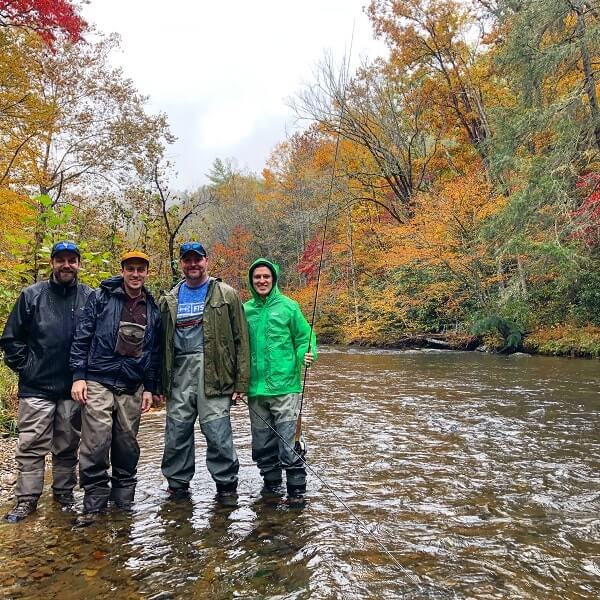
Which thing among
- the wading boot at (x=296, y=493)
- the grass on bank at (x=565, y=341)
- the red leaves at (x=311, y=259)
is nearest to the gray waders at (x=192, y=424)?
the wading boot at (x=296, y=493)

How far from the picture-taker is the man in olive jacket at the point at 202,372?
390 centimetres

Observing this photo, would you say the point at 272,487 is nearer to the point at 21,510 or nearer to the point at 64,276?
the point at 21,510

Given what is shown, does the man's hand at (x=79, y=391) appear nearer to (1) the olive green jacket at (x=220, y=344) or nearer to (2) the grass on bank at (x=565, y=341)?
(1) the olive green jacket at (x=220, y=344)

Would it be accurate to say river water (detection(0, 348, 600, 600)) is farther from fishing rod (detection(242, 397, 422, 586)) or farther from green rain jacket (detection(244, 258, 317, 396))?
green rain jacket (detection(244, 258, 317, 396))

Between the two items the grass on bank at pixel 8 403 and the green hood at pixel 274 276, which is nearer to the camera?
the green hood at pixel 274 276

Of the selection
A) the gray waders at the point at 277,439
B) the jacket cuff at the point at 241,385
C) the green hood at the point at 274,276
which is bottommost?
the gray waders at the point at 277,439

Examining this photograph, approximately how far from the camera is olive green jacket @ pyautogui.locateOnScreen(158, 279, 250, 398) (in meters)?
3.89

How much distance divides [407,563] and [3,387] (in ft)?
18.1

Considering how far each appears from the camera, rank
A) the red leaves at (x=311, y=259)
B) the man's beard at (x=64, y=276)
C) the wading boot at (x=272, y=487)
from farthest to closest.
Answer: the red leaves at (x=311, y=259) < the wading boot at (x=272, y=487) < the man's beard at (x=64, y=276)

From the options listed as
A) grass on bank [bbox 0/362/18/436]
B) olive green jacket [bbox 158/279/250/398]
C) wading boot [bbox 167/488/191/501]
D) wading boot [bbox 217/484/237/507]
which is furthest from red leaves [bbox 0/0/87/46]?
wading boot [bbox 217/484/237/507]

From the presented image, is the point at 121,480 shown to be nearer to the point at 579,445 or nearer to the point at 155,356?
the point at 155,356

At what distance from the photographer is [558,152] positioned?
13.9 metres

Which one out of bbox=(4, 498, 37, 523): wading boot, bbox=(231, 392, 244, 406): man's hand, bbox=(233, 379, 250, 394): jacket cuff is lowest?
bbox=(4, 498, 37, 523): wading boot

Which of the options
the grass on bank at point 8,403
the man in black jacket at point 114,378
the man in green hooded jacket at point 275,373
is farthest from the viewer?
the grass on bank at point 8,403
